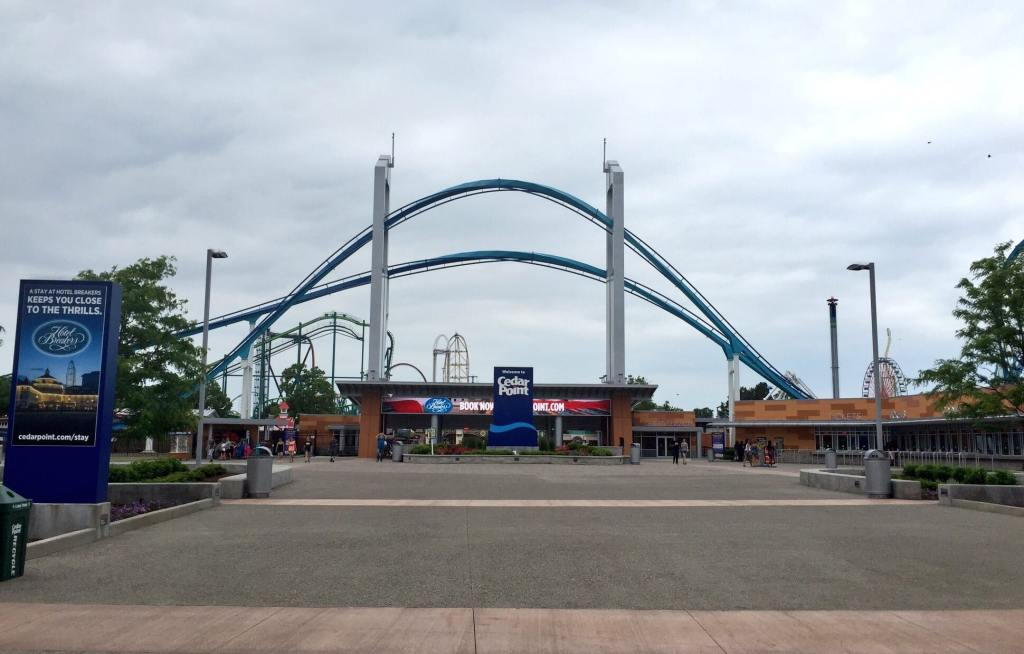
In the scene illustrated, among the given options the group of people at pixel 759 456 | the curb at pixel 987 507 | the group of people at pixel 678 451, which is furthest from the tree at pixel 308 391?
the curb at pixel 987 507

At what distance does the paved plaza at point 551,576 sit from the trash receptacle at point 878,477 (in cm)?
347

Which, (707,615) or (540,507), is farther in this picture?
(540,507)

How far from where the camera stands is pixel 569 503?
61.8ft

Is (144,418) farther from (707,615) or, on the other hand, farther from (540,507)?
(707,615)

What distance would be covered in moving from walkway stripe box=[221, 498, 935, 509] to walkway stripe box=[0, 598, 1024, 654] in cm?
970

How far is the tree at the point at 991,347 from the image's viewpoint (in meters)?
24.6

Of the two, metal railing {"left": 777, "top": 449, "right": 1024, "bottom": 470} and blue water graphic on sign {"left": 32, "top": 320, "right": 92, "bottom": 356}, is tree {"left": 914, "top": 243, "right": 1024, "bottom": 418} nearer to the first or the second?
metal railing {"left": 777, "top": 449, "right": 1024, "bottom": 470}

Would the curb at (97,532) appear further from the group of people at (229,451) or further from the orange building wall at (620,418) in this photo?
the orange building wall at (620,418)

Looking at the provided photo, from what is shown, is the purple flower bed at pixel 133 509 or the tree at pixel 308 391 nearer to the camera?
the purple flower bed at pixel 133 509

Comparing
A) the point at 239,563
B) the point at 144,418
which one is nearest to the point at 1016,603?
the point at 239,563

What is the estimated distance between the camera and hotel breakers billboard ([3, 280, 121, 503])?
45.5ft

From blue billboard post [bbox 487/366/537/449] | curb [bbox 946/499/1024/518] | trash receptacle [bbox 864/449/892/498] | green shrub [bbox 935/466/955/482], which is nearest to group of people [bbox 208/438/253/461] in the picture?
blue billboard post [bbox 487/366/537/449]

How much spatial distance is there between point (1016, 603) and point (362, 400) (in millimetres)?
50894

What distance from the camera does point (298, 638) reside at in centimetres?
737
